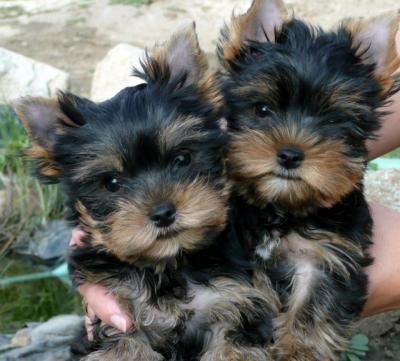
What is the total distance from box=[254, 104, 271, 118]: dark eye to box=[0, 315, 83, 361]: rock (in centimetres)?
209

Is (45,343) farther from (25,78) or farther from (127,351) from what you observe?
(25,78)

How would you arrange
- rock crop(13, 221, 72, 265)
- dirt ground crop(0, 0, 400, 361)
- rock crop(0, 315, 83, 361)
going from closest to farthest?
rock crop(0, 315, 83, 361) < rock crop(13, 221, 72, 265) < dirt ground crop(0, 0, 400, 361)

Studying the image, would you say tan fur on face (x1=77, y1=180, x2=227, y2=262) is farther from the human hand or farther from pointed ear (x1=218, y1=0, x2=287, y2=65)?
pointed ear (x1=218, y1=0, x2=287, y2=65)

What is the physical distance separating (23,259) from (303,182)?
14.5 feet

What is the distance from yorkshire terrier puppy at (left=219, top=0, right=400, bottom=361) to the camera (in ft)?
10.7

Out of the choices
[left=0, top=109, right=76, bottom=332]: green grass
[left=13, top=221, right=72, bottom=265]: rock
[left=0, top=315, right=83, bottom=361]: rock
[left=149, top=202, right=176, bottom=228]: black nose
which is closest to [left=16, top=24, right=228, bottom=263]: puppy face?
[left=149, top=202, right=176, bottom=228]: black nose

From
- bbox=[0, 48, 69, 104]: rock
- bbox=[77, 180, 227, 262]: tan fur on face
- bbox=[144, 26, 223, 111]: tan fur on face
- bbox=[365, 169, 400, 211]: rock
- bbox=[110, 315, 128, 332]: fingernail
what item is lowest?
bbox=[0, 48, 69, 104]: rock

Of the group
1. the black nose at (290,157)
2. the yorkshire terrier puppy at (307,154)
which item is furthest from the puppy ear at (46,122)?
Answer: the black nose at (290,157)

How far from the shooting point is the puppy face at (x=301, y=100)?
324cm

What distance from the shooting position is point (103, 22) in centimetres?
1225

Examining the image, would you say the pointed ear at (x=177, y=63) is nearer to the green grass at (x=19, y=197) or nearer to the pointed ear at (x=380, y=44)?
the pointed ear at (x=380, y=44)

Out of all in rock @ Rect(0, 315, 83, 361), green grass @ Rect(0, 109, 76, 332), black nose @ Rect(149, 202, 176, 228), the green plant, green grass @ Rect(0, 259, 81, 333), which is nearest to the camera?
black nose @ Rect(149, 202, 176, 228)

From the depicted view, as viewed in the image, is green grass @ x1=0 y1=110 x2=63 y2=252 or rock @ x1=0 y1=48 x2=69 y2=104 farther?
rock @ x1=0 y1=48 x2=69 y2=104

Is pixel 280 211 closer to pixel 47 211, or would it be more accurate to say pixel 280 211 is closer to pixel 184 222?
pixel 184 222
